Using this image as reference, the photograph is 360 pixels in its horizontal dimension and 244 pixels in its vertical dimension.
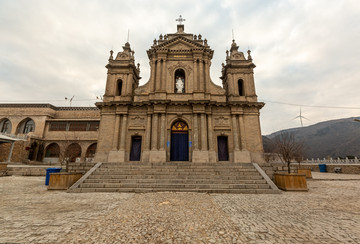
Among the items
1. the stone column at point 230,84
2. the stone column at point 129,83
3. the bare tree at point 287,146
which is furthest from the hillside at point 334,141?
the stone column at point 129,83

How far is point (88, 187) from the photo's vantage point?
10289 mm

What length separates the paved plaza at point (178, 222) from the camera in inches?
155

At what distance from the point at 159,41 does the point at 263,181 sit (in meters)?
20.7

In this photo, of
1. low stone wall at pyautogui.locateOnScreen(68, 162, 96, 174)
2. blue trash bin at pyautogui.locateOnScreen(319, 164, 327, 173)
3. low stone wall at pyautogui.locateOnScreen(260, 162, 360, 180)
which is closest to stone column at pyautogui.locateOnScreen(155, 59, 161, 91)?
low stone wall at pyautogui.locateOnScreen(68, 162, 96, 174)

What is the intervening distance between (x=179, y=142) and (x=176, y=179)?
25.2 ft

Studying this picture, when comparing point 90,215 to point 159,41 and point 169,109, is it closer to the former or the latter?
point 169,109

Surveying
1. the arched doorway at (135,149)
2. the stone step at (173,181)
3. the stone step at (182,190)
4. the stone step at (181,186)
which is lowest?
the stone step at (182,190)

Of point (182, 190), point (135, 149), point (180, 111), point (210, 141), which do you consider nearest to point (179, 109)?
point (180, 111)

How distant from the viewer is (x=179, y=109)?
1909 centimetres

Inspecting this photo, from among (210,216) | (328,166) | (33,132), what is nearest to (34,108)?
(33,132)

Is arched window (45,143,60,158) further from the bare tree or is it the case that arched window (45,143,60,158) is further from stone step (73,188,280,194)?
the bare tree

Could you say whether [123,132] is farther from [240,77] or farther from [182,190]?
[240,77]

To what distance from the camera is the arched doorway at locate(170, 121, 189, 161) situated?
60.4ft

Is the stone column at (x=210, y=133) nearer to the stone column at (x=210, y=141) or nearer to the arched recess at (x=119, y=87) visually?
the stone column at (x=210, y=141)
